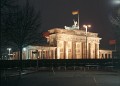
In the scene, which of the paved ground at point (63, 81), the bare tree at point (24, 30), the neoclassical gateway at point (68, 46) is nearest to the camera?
the paved ground at point (63, 81)

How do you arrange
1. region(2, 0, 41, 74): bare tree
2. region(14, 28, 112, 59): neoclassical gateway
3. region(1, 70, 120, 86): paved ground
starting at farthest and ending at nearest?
region(14, 28, 112, 59): neoclassical gateway, region(2, 0, 41, 74): bare tree, region(1, 70, 120, 86): paved ground

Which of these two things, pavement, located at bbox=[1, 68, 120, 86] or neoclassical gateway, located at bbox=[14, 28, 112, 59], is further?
neoclassical gateway, located at bbox=[14, 28, 112, 59]

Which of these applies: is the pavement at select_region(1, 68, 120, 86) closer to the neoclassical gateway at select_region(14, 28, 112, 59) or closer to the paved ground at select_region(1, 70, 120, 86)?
the paved ground at select_region(1, 70, 120, 86)

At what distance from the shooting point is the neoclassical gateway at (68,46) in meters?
107

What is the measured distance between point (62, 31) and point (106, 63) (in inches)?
2134

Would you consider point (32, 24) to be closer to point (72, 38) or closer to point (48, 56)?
point (48, 56)

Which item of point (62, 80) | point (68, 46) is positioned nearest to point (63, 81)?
point (62, 80)

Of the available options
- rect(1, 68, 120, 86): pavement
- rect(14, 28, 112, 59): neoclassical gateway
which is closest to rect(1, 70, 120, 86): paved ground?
rect(1, 68, 120, 86): pavement

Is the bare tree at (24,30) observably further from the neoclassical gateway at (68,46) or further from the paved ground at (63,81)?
the neoclassical gateway at (68,46)

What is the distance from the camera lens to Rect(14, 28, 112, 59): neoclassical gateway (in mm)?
106713

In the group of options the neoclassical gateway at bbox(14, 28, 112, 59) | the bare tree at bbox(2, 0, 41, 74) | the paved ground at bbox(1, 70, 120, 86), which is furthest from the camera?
the neoclassical gateway at bbox(14, 28, 112, 59)

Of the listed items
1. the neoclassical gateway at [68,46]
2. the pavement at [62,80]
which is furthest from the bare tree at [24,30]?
the neoclassical gateway at [68,46]

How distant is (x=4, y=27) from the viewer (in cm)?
2861

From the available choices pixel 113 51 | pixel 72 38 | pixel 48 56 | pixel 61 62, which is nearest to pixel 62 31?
pixel 72 38
